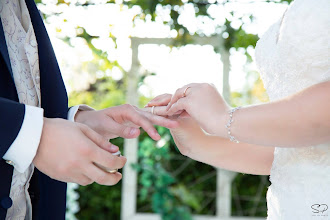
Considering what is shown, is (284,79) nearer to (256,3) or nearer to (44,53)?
(44,53)

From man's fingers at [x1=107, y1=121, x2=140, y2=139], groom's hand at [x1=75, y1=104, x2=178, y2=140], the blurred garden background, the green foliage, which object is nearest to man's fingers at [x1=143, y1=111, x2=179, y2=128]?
groom's hand at [x1=75, y1=104, x2=178, y2=140]

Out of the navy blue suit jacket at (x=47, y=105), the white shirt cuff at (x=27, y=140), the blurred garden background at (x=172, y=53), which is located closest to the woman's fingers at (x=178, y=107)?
the navy blue suit jacket at (x=47, y=105)

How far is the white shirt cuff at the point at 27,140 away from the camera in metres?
1.00

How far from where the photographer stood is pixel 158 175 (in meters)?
4.68

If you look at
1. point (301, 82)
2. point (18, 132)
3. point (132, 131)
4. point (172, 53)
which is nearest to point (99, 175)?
point (18, 132)

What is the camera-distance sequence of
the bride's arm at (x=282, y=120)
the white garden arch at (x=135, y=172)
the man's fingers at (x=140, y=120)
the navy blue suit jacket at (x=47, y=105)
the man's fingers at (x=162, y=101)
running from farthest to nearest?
the white garden arch at (x=135, y=172) → the man's fingers at (x=162, y=101) → the man's fingers at (x=140, y=120) → the navy blue suit jacket at (x=47, y=105) → the bride's arm at (x=282, y=120)

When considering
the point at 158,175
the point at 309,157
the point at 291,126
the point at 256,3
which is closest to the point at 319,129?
the point at 291,126

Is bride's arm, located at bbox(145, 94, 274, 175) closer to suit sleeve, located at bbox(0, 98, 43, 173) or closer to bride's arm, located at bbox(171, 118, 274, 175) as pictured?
bride's arm, located at bbox(171, 118, 274, 175)

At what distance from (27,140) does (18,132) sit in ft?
0.09

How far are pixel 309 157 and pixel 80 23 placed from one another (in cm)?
338

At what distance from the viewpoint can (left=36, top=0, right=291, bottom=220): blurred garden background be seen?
13.9 ft

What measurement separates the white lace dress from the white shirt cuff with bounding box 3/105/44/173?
31.7 inches

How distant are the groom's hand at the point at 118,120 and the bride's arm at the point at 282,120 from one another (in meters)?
0.21

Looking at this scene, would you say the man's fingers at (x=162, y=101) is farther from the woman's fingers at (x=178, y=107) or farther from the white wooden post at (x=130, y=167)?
the white wooden post at (x=130, y=167)
